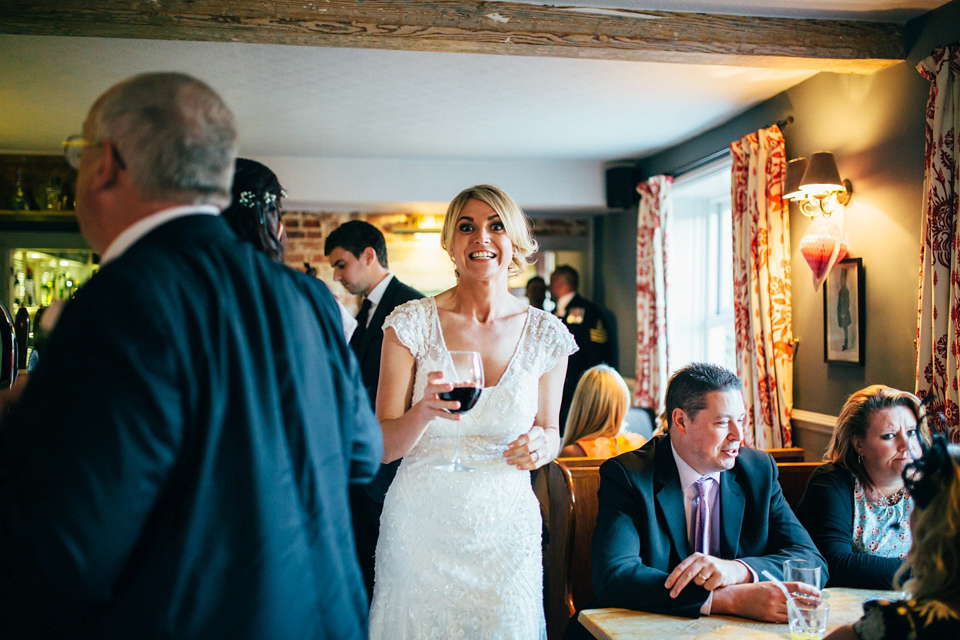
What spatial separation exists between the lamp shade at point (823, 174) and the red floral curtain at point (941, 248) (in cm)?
63

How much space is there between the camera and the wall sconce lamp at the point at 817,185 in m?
3.71

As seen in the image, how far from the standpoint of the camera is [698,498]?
6.65ft

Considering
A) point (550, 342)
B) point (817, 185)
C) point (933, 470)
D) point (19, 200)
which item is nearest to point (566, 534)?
point (550, 342)

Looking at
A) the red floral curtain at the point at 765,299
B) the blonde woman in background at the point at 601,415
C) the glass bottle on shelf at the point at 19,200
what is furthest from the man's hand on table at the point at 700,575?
the glass bottle on shelf at the point at 19,200

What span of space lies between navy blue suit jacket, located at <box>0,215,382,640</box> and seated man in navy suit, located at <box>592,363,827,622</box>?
111cm

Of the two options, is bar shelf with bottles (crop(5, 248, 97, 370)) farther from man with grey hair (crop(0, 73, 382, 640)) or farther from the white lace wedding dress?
man with grey hair (crop(0, 73, 382, 640))

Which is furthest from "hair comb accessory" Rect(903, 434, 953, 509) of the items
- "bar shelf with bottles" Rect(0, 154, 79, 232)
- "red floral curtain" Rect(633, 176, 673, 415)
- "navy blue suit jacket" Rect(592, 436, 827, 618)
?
"bar shelf with bottles" Rect(0, 154, 79, 232)

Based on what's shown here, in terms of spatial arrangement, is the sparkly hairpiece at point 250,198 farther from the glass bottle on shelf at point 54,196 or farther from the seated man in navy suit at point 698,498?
the glass bottle on shelf at point 54,196

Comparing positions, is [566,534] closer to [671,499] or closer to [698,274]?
[671,499]

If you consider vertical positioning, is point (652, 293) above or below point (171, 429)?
above

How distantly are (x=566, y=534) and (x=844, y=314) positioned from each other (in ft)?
7.39

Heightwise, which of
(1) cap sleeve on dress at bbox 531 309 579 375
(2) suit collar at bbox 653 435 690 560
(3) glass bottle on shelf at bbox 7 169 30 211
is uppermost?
(3) glass bottle on shelf at bbox 7 169 30 211

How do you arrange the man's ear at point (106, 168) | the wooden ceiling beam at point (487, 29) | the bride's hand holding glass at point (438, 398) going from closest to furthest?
1. the man's ear at point (106, 168)
2. the bride's hand holding glass at point (438, 398)
3. the wooden ceiling beam at point (487, 29)

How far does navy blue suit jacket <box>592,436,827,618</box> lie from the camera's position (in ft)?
6.16
